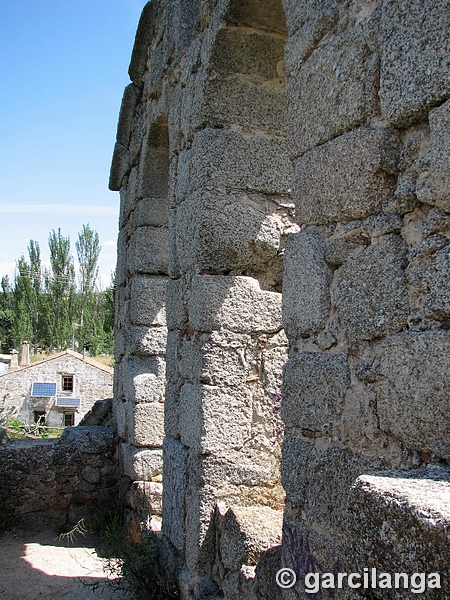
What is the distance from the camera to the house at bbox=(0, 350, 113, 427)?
22562 millimetres

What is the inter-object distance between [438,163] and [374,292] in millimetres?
406

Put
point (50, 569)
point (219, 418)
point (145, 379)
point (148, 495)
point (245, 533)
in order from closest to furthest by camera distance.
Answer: point (245, 533), point (219, 418), point (50, 569), point (148, 495), point (145, 379)

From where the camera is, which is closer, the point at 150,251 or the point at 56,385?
the point at 150,251

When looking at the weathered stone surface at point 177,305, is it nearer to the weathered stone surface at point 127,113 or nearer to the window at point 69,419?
the weathered stone surface at point 127,113

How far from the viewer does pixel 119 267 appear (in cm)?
Result: 615

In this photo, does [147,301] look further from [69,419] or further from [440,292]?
[69,419]

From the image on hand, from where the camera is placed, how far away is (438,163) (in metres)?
1.52

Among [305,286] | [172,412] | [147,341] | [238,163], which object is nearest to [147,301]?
[147,341]

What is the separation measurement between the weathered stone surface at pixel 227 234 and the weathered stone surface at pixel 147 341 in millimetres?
1891

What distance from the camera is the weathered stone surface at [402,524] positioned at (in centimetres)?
107

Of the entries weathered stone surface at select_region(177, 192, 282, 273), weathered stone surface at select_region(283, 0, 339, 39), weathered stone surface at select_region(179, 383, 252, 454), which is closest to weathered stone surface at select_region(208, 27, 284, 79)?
weathered stone surface at select_region(177, 192, 282, 273)

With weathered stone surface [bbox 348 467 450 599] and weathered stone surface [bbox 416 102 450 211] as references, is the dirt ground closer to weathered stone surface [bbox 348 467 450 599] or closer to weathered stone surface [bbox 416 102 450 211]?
weathered stone surface [bbox 348 467 450 599]

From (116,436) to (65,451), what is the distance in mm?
500

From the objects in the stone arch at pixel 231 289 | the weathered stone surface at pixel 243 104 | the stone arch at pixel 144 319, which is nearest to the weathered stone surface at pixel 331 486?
the stone arch at pixel 231 289
